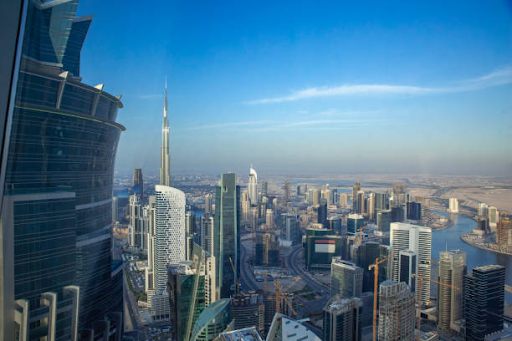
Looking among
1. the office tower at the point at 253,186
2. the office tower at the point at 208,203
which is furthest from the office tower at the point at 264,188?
the office tower at the point at 208,203


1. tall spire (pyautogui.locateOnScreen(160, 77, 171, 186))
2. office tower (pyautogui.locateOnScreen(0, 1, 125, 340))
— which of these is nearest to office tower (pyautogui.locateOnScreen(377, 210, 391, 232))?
tall spire (pyautogui.locateOnScreen(160, 77, 171, 186))

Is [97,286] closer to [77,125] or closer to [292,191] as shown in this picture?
[77,125]

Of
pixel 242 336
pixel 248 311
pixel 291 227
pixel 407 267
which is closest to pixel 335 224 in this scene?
pixel 291 227

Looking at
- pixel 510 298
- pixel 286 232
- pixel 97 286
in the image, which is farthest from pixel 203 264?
pixel 286 232

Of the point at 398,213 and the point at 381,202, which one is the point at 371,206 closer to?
the point at 381,202

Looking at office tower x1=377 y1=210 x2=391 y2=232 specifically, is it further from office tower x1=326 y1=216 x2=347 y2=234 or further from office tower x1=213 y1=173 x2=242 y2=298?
office tower x1=213 y1=173 x2=242 y2=298

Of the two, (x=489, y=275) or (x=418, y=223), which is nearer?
(x=489, y=275)

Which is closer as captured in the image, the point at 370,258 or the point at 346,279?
the point at 370,258
